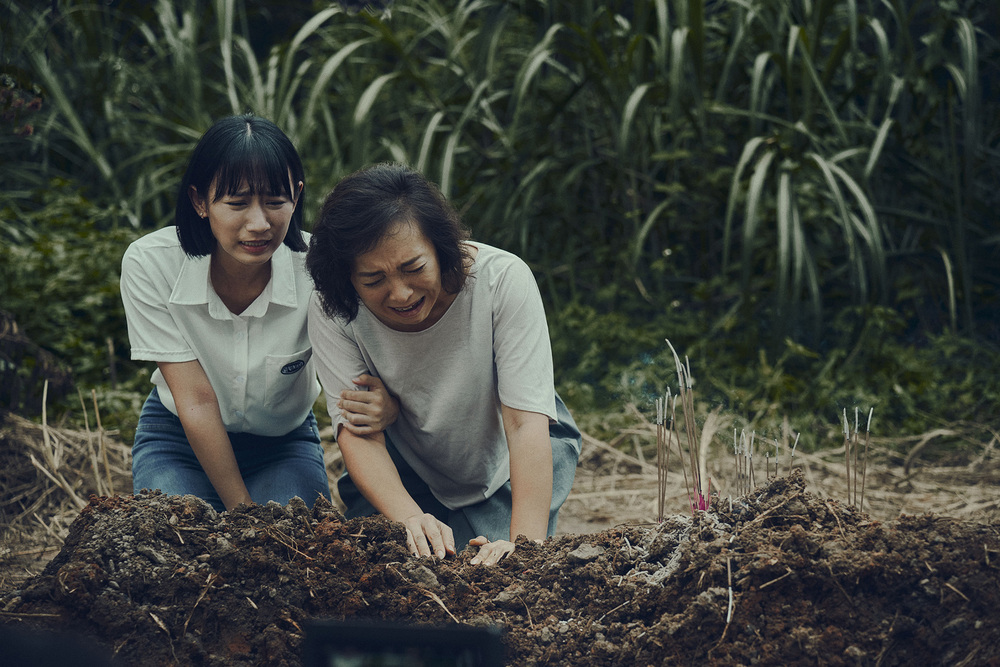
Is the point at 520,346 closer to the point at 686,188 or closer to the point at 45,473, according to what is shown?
the point at 45,473

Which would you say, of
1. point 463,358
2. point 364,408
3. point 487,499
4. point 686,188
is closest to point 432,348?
point 463,358

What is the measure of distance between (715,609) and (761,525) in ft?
0.69

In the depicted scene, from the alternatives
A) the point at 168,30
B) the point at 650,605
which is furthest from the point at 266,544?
the point at 168,30

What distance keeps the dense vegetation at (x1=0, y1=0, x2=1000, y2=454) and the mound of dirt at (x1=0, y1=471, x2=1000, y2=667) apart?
5.61 feet

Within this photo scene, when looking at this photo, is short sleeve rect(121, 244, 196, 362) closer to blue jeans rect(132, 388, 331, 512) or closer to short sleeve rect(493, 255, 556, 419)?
blue jeans rect(132, 388, 331, 512)

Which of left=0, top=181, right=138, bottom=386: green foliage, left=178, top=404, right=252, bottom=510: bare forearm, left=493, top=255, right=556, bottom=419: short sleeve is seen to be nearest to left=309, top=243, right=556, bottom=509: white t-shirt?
left=493, top=255, right=556, bottom=419: short sleeve

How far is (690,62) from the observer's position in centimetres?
357

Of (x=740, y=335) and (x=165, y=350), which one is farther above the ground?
(x=165, y=350)

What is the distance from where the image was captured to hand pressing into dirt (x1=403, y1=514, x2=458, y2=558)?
5.08 ft

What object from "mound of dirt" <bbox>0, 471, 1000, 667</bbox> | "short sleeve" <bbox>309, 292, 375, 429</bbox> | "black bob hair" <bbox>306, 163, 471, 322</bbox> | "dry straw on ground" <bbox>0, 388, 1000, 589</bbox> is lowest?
"dry straw on ground" <bbox>0, 388, 1000, 589</bbox>

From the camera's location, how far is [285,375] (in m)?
1.98

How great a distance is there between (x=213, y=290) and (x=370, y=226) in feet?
1.83

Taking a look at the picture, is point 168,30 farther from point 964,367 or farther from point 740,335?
point 964,367

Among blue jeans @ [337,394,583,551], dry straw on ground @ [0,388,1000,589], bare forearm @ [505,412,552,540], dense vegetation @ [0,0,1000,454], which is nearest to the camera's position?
bare forearm @ [505,412,552,540]
